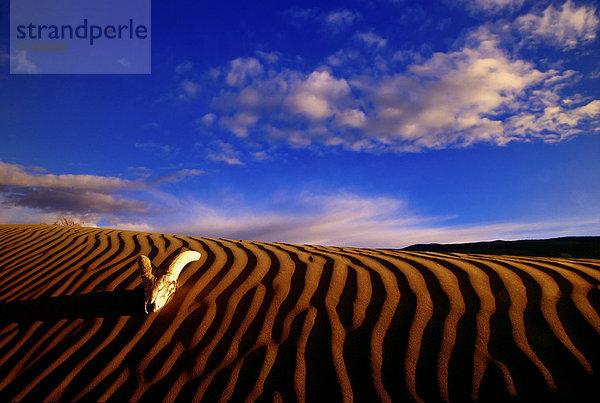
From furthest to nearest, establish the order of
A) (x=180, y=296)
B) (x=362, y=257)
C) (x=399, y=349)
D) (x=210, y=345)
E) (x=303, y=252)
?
(x=303, y=252) → (x=362, y=257) → (x=180, y=296) → (x=210, y=345) → (x=399, y=349)

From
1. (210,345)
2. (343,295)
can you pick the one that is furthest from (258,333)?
(343,295)

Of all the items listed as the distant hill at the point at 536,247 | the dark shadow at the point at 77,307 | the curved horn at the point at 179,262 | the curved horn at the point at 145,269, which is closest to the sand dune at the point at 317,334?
the dark shadow at the point at 77,307

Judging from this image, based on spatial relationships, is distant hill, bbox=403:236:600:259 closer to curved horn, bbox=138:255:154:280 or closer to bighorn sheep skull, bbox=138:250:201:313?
bighorn sheep skull, bbox=138:250:201:313

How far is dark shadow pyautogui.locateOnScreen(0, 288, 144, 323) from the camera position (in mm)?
3301

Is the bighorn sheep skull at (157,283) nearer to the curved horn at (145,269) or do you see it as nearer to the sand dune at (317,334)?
the curved horn at (145,269)

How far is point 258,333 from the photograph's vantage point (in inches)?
109

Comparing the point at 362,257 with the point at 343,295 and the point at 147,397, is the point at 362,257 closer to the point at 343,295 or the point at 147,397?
the point at 343,295

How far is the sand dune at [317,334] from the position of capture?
7.20ft

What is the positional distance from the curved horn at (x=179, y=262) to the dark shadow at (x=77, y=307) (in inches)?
16.1

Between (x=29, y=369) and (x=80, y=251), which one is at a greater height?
(x=80, y=251)

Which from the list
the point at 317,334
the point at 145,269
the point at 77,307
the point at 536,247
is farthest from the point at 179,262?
the point at 536,247

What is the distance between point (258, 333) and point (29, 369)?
76.6 inches

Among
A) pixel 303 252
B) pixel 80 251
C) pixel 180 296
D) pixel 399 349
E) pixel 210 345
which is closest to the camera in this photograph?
pixel 399 349

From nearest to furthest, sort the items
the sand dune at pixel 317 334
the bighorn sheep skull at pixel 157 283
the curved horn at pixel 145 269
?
the sand dune at pixel 317 334 < the bighorn sheep skull at pixel 157 283 < the curved horn at pixel 145 269
